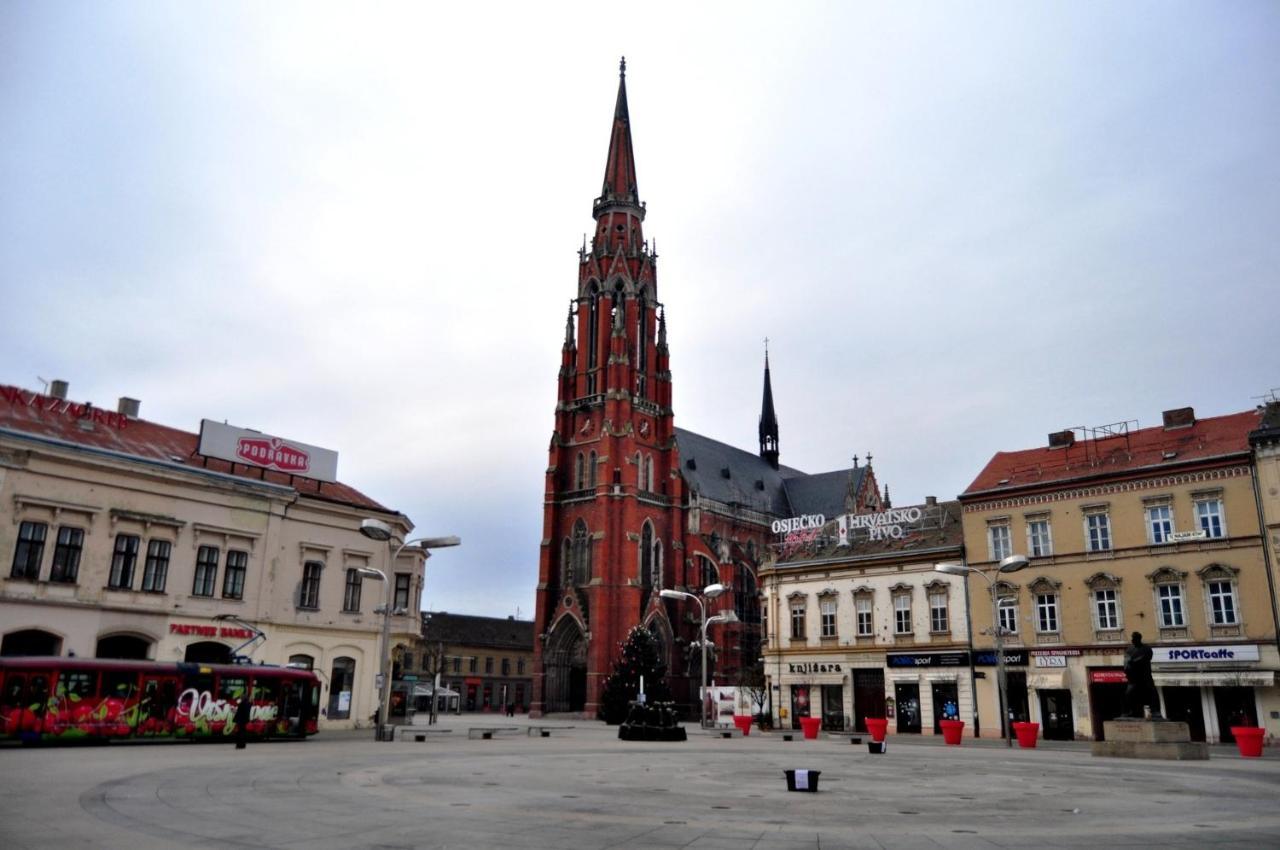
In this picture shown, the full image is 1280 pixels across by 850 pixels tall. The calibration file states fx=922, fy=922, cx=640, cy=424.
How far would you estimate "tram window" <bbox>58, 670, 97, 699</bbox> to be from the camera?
82.6ft

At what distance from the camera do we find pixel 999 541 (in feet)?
143

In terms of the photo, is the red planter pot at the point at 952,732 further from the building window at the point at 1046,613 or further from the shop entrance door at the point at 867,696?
the shop entrance door at the point at 867,696

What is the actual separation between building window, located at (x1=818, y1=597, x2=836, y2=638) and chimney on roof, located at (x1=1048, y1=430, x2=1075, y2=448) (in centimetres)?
1373

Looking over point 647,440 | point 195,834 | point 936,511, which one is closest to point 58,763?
point 195,834

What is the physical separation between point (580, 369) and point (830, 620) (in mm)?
41113

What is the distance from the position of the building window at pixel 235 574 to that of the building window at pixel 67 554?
5.61m

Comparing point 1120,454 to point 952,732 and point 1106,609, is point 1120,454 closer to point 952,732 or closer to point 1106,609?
point 1106,609

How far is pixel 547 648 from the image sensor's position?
7475 centimetres

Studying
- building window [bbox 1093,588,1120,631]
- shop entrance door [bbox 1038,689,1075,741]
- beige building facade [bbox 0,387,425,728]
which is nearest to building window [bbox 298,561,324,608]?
beige building facade [bbox 0,387,425,728]

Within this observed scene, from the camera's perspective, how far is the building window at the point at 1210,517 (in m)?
36.9

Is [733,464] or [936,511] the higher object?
[733,464]

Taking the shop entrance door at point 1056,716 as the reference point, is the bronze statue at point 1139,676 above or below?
above

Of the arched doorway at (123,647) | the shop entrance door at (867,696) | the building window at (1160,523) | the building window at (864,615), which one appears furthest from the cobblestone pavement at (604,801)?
the building window at (864,615)

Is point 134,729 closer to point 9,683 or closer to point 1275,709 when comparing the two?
point 9,683
